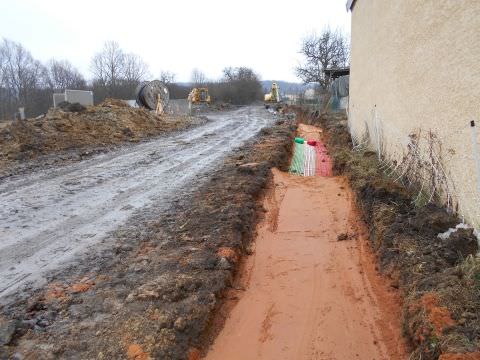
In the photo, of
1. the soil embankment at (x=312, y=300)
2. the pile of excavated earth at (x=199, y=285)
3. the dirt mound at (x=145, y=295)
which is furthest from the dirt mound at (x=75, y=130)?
the soil embankment at (x=312, y=300)

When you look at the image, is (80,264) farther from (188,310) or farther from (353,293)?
(353,293)

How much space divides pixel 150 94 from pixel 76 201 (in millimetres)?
20650

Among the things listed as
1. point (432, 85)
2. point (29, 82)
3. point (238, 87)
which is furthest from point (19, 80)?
point (432, 85)

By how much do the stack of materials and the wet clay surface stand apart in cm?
419

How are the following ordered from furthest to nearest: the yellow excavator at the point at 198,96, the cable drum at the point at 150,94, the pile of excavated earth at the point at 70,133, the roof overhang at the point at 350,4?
1. the yellow excavator at the point at 198,96
2. the cable drum at the point at 150,94
3. the roof overhang at the point at 350,4
4. the pile of excavated earth at the point at 70,133

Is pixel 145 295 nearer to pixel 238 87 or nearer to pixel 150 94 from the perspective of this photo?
pixel 150 94

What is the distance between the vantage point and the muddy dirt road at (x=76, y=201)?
5.24 metres

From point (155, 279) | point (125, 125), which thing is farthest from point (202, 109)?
point (155, 279)

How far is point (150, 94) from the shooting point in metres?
27.2

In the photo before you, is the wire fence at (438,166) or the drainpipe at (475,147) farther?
the wire fence at (438,166)

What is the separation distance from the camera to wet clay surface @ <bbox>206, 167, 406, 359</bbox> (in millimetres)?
3678

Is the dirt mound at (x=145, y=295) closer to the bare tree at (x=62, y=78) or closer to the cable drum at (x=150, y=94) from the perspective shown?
the cable drum at (x=150, y=94)

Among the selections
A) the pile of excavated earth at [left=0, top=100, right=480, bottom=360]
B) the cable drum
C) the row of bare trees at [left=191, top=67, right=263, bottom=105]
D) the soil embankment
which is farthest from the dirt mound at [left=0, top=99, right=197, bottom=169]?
the row of bare trees at [left=191, top=67, right=263, bottom=105]

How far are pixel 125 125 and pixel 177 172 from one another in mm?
8674
